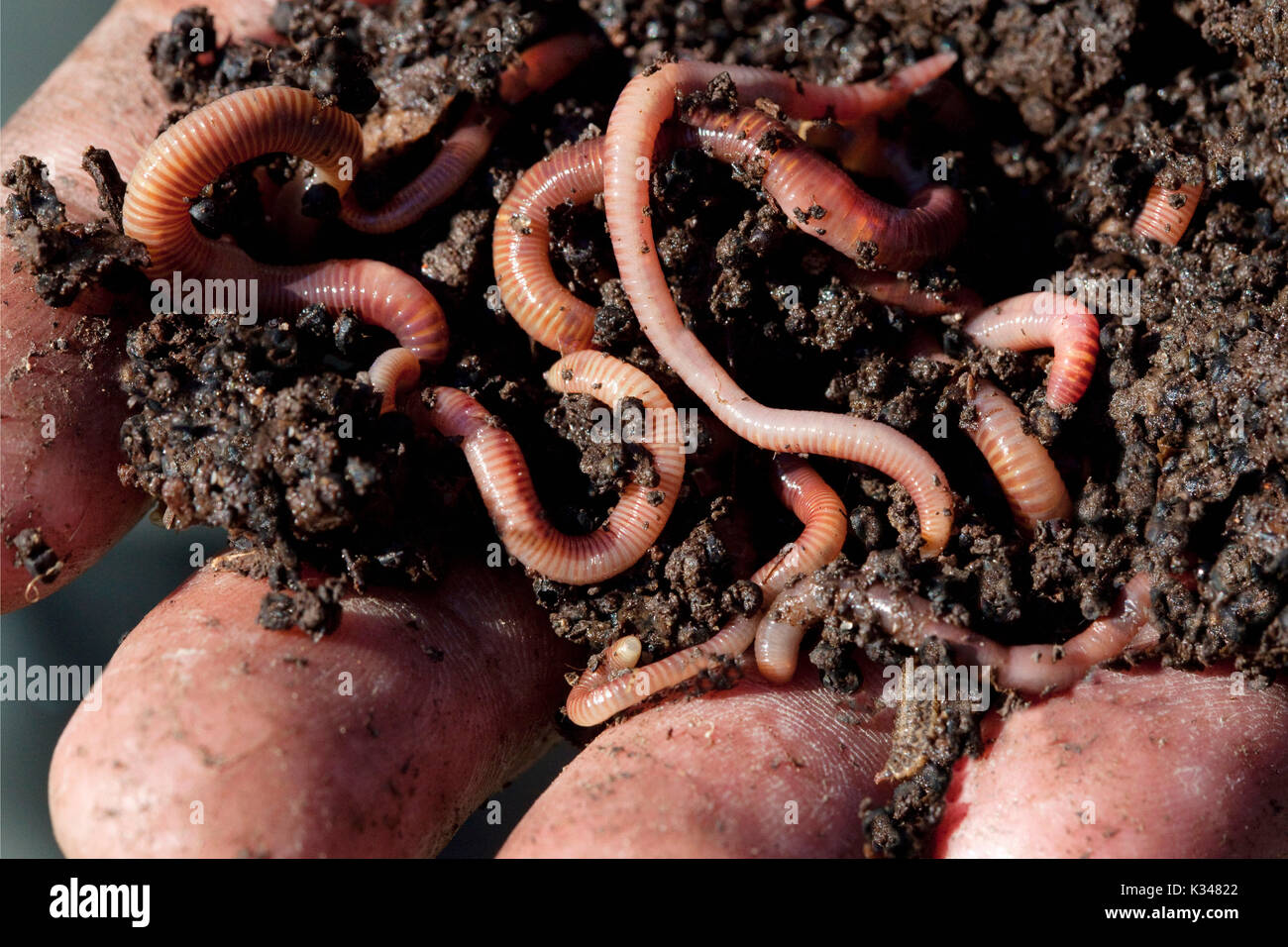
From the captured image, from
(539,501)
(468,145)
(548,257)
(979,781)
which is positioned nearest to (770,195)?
(548,257)

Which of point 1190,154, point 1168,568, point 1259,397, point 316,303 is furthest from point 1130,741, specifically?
point 316,303

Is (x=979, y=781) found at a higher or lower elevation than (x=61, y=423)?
lower

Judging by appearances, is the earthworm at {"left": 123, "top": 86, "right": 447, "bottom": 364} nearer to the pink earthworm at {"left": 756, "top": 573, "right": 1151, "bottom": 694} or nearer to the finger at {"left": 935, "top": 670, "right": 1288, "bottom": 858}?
the pink earthworm at {"left": 756, "top": 573, "right": 1151, "bottom": 694}

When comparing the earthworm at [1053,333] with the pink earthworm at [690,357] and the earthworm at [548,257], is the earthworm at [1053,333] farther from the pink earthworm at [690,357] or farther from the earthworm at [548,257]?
the pink earthworm at [690,357]

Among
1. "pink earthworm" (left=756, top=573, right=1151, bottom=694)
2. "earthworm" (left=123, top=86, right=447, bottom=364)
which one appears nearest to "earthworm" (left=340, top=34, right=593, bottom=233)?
"earthworm" (left=123, top=86, right=447, bottom=364)

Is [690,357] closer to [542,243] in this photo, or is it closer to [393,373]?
[542,243]

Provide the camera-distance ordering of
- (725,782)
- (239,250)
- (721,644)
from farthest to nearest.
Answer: (239,250) < (721,644) < (725,782)

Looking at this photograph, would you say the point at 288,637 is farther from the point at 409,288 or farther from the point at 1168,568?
the point at 1168,568
